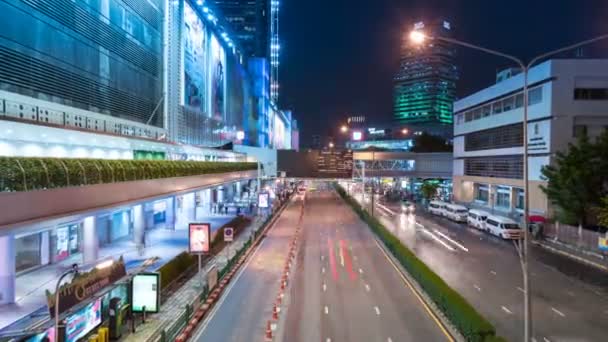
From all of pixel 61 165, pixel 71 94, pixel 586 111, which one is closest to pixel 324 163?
pixel 586 111

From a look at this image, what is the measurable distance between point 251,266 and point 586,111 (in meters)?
34.5

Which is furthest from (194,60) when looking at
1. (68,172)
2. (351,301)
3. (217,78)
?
(351,301)

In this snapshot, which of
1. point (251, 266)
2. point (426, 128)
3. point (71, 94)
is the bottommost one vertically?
point (251, 266)

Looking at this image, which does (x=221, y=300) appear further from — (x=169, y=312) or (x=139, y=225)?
(x=139, y=225)

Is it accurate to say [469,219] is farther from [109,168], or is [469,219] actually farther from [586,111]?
[109,168]

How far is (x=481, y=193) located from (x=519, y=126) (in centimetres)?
1500

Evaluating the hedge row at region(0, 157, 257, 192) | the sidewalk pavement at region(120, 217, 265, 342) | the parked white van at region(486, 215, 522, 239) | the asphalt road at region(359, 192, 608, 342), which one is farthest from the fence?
the hedge row at region(0, 157, 257, 192)

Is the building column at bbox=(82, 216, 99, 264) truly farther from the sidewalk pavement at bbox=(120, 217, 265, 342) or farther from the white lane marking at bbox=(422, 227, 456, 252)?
the white lane marking at bbox=(422, 227, 456, 252)

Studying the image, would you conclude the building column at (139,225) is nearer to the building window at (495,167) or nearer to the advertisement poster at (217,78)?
the advertisement poster at (217,78)

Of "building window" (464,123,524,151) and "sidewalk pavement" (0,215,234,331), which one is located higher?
"building window" (464,123,524,151)

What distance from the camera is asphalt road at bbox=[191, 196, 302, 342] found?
617 inches

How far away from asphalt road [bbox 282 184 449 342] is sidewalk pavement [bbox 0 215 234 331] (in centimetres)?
855

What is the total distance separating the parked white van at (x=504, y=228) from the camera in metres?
37.3

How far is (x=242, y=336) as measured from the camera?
15383mm
